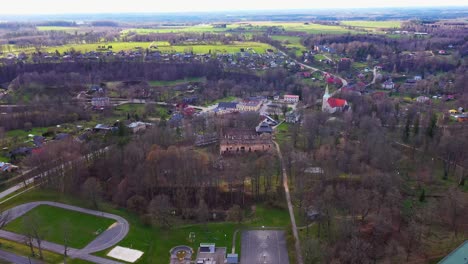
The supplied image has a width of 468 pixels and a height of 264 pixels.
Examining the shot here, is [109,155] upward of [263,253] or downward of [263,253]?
upward

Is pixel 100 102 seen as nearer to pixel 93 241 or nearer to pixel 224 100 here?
pixel 224 100

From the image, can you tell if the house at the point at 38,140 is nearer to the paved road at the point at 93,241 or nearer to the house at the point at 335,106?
the paved road at the point at 93,241

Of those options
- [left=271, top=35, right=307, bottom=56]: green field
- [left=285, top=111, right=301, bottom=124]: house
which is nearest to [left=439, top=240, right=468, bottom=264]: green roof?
[left=285, top=111, right=301, bottom=124]: house

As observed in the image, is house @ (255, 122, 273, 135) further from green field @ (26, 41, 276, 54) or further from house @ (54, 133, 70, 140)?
green field @ (26, 41, 276, 54)

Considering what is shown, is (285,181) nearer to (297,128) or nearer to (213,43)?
(297,128)

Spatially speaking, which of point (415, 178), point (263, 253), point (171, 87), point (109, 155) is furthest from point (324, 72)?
point (263, 253)

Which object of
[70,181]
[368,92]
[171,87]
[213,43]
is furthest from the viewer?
[213,43]

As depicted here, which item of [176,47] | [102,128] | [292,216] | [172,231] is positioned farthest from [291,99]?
[176,47]
